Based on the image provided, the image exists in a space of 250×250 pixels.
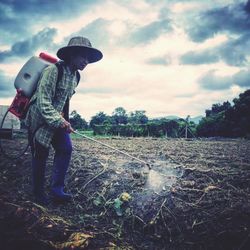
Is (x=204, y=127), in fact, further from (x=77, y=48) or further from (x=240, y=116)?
(x=77, y=48)

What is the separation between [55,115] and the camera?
10.4 ft

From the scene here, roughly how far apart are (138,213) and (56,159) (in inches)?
50.3

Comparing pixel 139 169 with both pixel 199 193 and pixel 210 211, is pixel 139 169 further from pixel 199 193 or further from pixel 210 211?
pixel 210 211

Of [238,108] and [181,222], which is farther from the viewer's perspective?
[238,108]

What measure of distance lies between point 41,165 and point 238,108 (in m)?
26.8

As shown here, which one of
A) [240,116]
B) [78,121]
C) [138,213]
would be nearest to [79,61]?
[138,213]

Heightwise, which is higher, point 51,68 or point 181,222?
point 51,68

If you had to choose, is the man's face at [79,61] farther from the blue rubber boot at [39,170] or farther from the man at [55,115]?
the blue rubber boot at [39,170]

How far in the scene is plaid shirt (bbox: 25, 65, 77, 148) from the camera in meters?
3.16

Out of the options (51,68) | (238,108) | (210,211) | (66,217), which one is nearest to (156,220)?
(210,211)

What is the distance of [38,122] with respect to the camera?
10.9 feet

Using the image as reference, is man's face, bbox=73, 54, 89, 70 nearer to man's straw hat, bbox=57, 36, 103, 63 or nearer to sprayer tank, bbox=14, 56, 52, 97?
man's straw hat, bbox=57, 36, 103, 63

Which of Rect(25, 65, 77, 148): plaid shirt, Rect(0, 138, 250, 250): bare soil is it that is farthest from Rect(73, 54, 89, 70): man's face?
Rect(0, 138, 250, 250): bare soil

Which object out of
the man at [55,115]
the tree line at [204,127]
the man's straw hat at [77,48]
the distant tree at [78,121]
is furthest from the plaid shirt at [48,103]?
the distant tree at [78,121]
